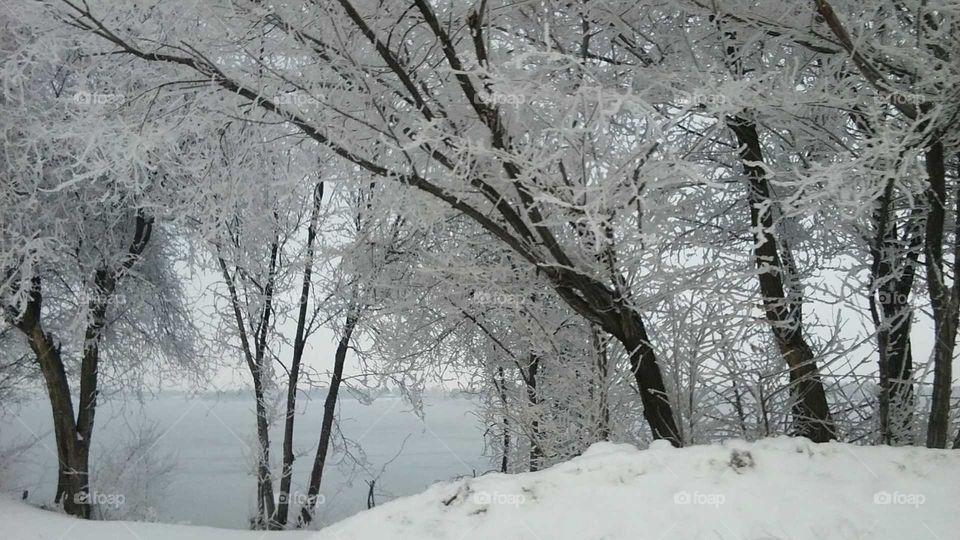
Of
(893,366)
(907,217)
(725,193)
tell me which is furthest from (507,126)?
(893,366)

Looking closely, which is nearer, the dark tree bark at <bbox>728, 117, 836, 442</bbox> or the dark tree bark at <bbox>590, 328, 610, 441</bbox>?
the dark tree bark at <bbox>728, 117, 836, 442</bbox>

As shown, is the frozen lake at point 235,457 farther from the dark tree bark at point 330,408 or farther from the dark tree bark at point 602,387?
the dark tree bark at point 602,387

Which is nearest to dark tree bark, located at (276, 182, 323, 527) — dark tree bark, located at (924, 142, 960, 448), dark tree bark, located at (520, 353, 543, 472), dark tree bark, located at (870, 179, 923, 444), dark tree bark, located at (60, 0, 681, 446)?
dark tree bark, located at (520, 353, 543, 472)

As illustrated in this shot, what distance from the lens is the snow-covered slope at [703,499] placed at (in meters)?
3.10

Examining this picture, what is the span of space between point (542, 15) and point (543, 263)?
5.61 feet

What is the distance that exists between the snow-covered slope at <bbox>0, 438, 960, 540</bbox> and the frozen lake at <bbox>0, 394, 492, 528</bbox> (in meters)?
7.07

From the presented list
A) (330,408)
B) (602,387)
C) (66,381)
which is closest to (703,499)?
(602,387)

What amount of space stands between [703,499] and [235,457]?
20.4 meters

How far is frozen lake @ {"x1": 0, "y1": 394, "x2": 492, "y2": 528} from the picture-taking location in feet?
44.3

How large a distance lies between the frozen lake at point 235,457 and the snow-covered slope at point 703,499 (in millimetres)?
7071

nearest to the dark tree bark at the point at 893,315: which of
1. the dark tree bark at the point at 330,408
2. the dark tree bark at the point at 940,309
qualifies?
the dark tree bark at the point at 940,309

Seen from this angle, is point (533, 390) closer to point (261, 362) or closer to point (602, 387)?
point (602, 387)

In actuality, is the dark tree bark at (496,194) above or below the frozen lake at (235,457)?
above

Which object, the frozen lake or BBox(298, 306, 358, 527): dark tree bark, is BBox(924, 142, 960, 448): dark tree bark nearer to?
the frozen lake
